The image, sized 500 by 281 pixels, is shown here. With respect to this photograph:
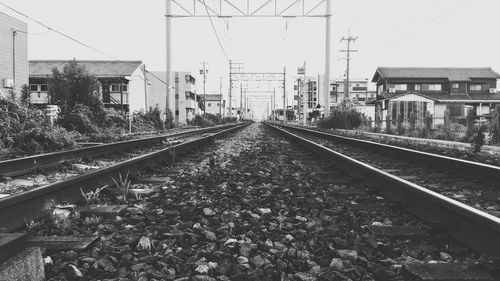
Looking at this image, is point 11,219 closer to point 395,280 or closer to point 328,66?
point 395,280

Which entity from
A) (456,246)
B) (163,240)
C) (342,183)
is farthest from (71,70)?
(456,246)

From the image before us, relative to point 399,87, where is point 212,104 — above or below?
above

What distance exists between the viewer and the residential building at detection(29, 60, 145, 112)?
44.7 meters

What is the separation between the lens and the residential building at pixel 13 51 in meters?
25.2

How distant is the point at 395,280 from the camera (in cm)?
236

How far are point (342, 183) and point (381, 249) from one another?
3.11 meters

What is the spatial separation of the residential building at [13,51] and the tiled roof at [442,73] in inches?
1675

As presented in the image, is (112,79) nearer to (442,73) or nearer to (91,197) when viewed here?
(442,73)

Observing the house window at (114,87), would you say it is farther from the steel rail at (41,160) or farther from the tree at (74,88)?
the steel rail at (41,160)

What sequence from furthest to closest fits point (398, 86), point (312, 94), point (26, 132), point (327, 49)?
point (312, 94), point (398, 86), point (327, 49), point (26, 132)

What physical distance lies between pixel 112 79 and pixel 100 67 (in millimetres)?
4382

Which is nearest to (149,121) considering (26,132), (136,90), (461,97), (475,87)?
(26,132)

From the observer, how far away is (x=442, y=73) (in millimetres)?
54438

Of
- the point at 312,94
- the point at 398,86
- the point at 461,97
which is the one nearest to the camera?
the point at 461,97
